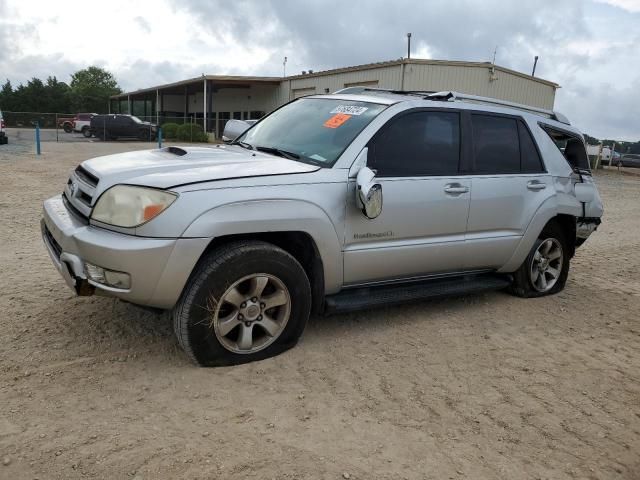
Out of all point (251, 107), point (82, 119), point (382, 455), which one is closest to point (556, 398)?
point (382, 455)

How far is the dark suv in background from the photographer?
31797mm

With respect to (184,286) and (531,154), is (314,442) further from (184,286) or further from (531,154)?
(531,154)

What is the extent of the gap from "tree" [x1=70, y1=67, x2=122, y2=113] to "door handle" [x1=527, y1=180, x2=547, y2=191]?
234ft

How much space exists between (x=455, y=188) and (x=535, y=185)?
106cm

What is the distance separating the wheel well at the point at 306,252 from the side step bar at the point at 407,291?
102 millimetres

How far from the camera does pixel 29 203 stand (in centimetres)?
869

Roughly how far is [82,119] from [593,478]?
134 feet

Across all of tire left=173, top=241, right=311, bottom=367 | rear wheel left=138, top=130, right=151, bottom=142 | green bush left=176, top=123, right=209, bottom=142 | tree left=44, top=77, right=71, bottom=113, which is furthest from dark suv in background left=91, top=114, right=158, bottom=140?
tree left=44, top=77, right=71, bottom=113

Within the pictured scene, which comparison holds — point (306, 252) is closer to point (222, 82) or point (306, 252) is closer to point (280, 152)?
point (280, 152)

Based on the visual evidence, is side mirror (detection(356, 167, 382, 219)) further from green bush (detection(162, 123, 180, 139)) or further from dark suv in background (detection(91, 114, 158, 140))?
green bush (detection(162, 123, 180, 139))

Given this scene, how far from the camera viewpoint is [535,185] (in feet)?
16.0

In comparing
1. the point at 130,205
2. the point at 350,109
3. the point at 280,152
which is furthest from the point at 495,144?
the point at 130,205

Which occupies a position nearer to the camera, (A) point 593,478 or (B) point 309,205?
(A) point 593,478

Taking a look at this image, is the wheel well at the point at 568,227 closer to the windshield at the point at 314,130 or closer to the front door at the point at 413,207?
the front door at the point at 413,207
